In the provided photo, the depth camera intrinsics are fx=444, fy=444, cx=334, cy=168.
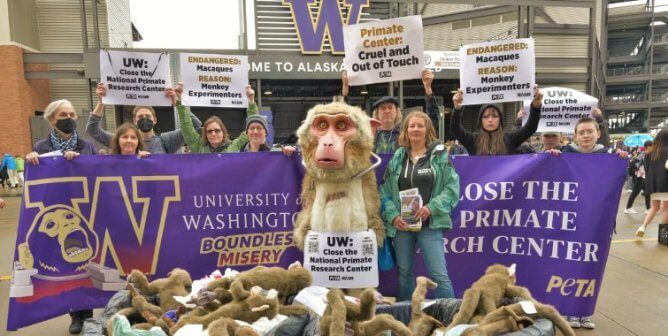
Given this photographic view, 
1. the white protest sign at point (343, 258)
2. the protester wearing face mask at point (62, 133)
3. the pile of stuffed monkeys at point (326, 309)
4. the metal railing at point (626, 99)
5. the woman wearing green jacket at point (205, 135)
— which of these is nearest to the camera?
the pile of stuffed monkeys at point (326, 309)

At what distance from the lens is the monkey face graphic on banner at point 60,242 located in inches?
128

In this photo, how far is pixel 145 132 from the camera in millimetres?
4082

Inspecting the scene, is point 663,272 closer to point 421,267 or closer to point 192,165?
point 421,267

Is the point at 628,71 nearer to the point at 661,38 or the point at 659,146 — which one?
the point at 661,38

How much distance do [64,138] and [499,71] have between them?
3.67 meters

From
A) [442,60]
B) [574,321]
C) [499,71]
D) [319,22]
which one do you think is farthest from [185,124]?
[442,60]

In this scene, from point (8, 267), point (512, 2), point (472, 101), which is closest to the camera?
Answer: point (472, 101)

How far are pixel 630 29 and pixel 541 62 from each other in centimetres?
3845

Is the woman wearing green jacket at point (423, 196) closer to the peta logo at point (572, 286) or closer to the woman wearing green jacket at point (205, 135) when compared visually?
the peta logo at point (572, 286)

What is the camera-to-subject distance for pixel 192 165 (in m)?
3.47

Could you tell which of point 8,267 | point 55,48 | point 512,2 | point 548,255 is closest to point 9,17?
point 55,48

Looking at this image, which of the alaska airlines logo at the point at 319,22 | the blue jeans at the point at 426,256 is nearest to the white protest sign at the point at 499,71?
the blue jeans at the point at 426,256

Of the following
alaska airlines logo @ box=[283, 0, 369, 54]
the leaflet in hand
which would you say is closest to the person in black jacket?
the leaflet in hand

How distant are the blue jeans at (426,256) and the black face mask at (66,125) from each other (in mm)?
2685
